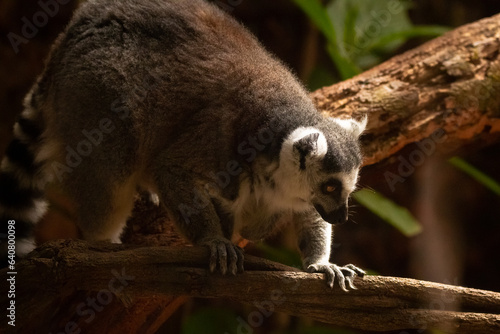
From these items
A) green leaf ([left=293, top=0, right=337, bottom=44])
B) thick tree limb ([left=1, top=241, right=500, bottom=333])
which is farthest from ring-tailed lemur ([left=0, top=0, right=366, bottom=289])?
green leaf ([left=293, top=0, right=337, bottom=44])

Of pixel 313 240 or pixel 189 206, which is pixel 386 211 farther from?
pixel 189 206

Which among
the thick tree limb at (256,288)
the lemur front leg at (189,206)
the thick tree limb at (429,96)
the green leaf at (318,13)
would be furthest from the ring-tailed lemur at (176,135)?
the green leaf at (318,13)

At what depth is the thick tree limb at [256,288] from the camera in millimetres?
2971

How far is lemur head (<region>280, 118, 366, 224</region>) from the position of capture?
11.8 ft

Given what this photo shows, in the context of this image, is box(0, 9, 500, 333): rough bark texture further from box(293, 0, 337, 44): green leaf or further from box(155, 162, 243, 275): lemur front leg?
box(293, 0, 337, 44): green leaf

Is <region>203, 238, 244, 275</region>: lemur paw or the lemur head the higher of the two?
the lemur head

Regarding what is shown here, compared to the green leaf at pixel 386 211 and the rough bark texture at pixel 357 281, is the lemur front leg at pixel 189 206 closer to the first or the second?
the rough bark texture at pixel 357 281

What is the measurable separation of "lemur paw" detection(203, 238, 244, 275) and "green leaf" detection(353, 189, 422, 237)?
5.66 feet

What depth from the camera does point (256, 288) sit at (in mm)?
3104

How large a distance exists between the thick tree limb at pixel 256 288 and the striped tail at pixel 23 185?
1.04 meters

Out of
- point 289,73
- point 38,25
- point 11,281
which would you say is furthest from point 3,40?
point 11,281

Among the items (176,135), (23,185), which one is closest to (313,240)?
(176,135)

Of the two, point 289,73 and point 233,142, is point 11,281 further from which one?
point 289,73

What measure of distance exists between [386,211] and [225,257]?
212 centimetres
